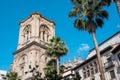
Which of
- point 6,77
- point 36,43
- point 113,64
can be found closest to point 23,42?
point 36,43

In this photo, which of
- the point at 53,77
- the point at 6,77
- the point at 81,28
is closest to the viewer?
the point at 81,28

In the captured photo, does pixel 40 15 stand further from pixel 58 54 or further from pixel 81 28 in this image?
pixel 81 28

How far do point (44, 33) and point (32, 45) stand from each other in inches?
368

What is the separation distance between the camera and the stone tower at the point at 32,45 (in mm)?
64875

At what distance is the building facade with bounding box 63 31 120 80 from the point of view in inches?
1513

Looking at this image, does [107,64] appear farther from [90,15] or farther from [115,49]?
[90,15]

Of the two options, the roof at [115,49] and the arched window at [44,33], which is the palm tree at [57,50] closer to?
the roof at [115,49]

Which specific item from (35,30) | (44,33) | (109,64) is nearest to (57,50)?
(109,64)

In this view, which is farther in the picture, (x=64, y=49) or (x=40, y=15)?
(x=40, y=15)

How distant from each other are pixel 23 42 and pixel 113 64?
39933mm

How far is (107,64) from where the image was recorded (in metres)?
40.3

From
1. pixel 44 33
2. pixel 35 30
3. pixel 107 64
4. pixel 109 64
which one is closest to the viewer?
pixel 109 64

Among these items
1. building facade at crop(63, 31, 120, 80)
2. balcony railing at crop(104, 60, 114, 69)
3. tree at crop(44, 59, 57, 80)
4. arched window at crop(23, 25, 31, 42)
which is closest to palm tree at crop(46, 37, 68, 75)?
tree at crop(44, 59, 57, 80)

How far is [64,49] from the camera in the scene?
37.9 metres
